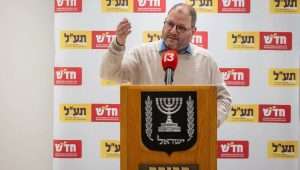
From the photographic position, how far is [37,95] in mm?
3291

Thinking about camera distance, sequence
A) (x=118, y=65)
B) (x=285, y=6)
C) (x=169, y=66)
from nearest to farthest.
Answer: (x=169, y=66) < (x=118, y=65) < (x=285, y=6)

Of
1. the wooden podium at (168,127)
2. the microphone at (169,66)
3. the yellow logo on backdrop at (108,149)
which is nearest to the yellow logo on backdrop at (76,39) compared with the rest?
the yellow logo on backdrop at (108,149)

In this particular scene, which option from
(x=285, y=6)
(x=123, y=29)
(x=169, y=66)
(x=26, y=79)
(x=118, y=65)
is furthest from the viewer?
(x=26, y=79)

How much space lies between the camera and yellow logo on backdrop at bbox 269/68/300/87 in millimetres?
2992

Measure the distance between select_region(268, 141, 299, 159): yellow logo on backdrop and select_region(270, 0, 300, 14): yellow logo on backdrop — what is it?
92 cm

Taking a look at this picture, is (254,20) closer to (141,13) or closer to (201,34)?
(201,34)

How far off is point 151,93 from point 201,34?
1991 mm

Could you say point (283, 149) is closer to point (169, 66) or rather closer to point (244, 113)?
point (244, 113)

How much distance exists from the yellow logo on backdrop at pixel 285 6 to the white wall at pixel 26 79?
1655 mm

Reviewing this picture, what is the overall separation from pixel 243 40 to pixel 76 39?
1.18 meters

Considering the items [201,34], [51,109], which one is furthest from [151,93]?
[51,109]

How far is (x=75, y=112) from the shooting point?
119 inches

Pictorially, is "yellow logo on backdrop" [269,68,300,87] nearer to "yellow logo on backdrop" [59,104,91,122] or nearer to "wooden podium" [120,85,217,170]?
"yellow logo on backdrop" [59,104,91,122]

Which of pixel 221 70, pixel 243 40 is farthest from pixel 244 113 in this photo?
pixel 243 40
